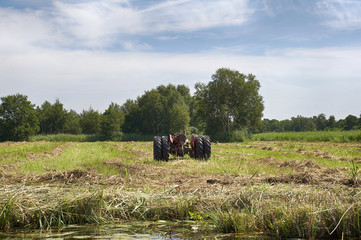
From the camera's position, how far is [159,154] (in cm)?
1343

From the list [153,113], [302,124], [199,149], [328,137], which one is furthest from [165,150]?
[302,124]

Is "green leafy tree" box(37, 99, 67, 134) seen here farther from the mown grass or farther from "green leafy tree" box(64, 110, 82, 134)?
the mown grass

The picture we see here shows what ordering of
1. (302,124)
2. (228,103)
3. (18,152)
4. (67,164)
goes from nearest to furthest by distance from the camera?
(67,164)
(18,152)
(228,103)
(302,124)

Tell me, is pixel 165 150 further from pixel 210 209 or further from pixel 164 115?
pixel 164 115

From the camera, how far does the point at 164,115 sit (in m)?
70.8

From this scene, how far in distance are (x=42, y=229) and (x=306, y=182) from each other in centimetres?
533

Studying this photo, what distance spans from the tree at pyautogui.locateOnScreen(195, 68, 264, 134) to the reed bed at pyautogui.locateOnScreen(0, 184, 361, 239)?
150 feet

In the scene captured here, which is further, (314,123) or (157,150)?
(314,123)

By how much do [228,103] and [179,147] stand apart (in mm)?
37903

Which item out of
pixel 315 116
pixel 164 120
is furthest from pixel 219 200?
pixel 315 116

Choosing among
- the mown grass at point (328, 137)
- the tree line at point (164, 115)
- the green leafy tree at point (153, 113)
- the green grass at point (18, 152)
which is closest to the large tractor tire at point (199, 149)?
the green grass at point (18, 152)

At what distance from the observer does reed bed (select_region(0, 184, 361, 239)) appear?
13.6 feet

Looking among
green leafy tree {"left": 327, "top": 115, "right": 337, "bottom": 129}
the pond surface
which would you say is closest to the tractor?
the pond surface

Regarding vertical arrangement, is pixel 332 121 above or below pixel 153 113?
below
